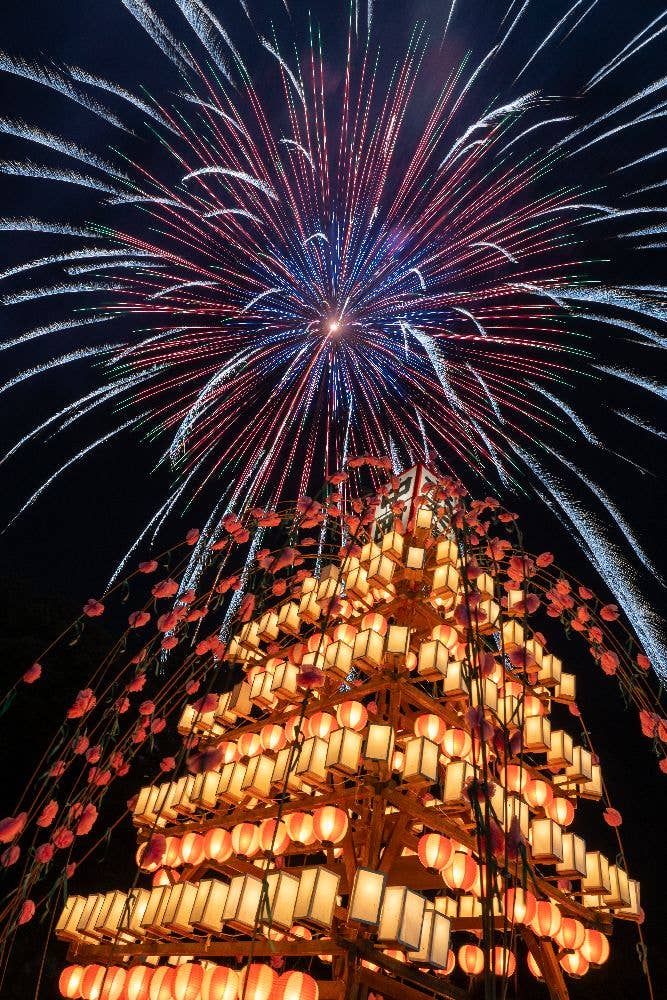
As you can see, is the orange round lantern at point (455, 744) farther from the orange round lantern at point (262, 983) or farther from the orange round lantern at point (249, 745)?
the orange round lantern at point (262, 983)

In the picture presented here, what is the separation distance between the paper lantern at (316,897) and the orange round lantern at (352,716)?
1182 mm

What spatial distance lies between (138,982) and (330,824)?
1862 mm

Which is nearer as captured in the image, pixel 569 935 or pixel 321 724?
pixel 569 935

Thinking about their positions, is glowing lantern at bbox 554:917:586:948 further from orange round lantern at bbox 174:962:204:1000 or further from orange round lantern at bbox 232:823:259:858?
orange round lantern at bbox 174:962:204:1000

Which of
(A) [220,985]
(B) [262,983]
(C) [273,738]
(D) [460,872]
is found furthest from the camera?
(C) [273,738]

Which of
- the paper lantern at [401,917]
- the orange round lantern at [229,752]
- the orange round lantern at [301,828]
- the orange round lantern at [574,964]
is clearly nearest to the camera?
the paper lantern at [401,917]

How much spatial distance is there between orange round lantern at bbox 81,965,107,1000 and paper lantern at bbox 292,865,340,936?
2.25 metres

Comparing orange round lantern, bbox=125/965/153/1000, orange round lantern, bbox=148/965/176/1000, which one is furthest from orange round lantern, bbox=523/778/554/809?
orange round lantern, bbox=125/965/153/1000

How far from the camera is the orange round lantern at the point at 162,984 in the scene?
4348 millimetres

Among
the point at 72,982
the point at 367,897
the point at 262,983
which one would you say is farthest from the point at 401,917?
the point at 72,982

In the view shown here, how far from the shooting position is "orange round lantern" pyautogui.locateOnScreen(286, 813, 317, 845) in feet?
14.6

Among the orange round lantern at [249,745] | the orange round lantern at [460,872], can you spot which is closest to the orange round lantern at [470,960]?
the orange round lantern at [460,872]

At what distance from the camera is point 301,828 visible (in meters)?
4.45

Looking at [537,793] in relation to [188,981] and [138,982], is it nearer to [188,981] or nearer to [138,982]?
[188,981]
